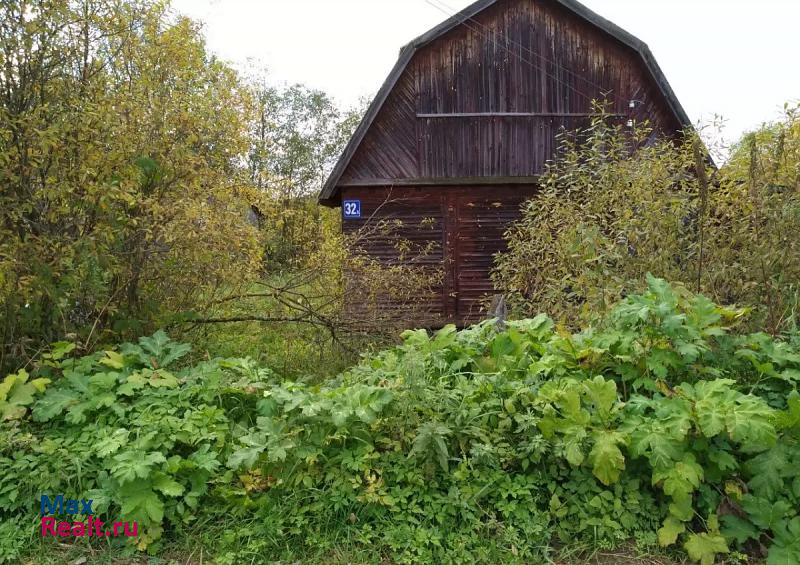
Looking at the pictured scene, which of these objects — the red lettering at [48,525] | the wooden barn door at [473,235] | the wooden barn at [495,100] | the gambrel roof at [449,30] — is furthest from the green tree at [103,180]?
the wooden barn door at [473,235]

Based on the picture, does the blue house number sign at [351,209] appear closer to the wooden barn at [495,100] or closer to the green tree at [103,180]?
the wooden barn at [495,100]

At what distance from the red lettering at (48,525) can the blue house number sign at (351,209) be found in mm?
8152

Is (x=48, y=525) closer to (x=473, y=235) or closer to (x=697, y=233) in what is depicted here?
(x=697, y=233)

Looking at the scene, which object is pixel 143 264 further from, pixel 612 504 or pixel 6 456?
pixel 612 504

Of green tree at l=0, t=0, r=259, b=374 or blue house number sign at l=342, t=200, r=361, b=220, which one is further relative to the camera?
blue house number sign at l=342, t=200, r=361, b=220

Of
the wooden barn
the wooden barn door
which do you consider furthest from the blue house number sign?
the wooden barn door

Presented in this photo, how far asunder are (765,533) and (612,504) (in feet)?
2.44

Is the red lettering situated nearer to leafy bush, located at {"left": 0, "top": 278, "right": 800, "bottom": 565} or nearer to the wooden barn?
leafy bush, located at {"left": 0, "top": 278, "right": 800, "bottom": 565}

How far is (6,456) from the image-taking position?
3297 mm

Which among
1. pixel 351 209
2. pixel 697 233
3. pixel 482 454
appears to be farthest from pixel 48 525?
pixel 351 209

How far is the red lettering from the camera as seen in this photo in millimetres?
3031

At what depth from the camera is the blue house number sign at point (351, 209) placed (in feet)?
35.4

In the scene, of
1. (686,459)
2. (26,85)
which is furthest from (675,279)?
(26,85)

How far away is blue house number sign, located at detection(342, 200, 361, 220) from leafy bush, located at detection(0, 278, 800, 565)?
7459 mm
